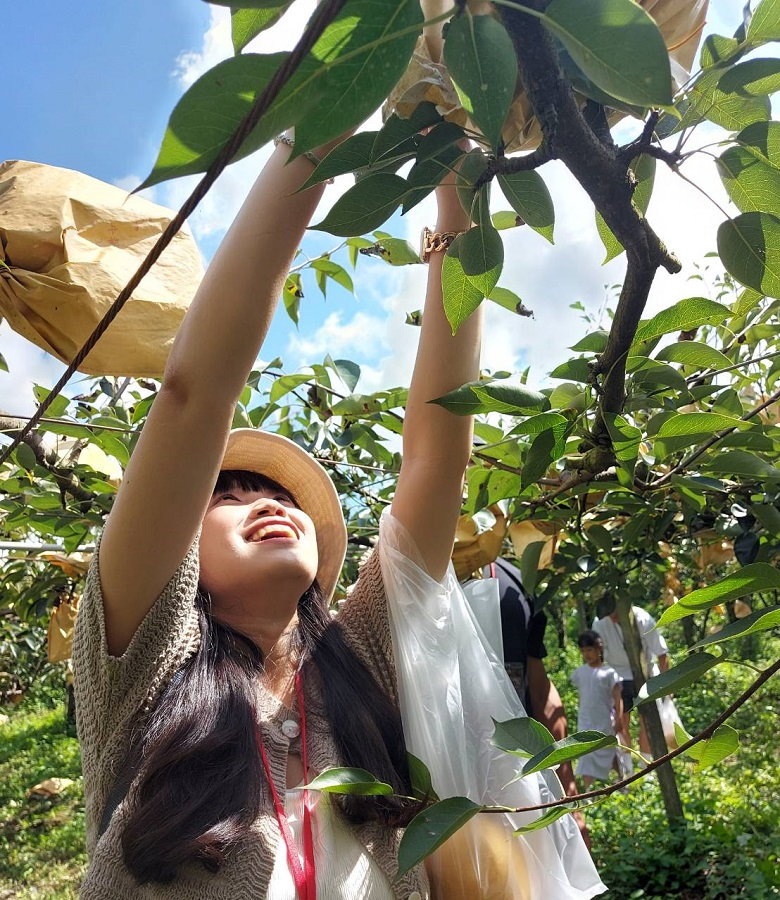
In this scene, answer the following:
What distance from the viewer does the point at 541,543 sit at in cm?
146

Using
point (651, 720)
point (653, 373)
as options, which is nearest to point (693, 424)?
point (653, 373)

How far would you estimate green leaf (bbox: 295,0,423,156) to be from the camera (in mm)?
304

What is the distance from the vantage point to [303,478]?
1.25m

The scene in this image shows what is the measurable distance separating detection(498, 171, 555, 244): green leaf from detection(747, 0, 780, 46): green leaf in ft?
0.47

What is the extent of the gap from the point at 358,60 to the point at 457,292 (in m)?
0.30

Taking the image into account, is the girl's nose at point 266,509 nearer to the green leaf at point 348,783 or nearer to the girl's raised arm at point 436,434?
the girl's raised arm at point 436,434

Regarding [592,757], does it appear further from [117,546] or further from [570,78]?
[570,78]

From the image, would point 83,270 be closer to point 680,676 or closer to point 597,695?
point 680,676

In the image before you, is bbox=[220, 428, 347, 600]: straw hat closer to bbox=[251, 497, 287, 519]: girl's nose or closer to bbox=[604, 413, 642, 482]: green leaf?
bbox=[251, 497, 287, 519]: girl's nose

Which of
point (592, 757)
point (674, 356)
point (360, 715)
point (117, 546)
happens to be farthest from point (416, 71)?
point (592, 757)

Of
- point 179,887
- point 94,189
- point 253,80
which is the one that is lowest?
point 179,887

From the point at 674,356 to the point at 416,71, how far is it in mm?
410

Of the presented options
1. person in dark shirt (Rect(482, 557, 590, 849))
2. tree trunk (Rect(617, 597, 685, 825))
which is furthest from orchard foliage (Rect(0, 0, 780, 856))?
tree trunk (Rect(617, 597, 685, 825))

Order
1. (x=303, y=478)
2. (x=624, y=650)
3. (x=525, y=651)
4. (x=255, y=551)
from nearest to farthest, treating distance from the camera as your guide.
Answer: (x=255, y=551) → (x=303, y=478) → (x=525, y=651) → (x=624, y=650)
